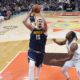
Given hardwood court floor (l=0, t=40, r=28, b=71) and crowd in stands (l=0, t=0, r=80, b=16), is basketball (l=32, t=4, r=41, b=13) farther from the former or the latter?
crowd in stands (l=0, t=0, r=80, b=16)

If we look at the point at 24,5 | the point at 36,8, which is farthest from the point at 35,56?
the point at 24,5

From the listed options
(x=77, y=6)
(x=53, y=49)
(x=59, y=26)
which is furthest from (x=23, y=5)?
(x=53, y=49)

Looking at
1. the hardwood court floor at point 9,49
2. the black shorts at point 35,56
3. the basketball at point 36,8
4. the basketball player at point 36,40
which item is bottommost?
the hardwood court floor at point 9,49

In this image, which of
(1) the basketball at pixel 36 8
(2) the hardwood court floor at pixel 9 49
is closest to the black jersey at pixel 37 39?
(1) the basketball at pixel 36 8

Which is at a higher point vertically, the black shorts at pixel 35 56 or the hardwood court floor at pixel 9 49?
the black shorts at pixel 35 56

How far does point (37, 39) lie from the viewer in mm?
7555

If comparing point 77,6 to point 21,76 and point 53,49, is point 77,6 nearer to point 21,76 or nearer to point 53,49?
point 53,49

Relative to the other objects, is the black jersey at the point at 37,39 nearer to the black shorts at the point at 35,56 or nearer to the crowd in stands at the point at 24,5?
the black shorts at the point at 35,56

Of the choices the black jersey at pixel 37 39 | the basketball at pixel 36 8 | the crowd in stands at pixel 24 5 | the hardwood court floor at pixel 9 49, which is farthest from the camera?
the crowd in stands at pixel 24 5

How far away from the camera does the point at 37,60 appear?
25.7 ft

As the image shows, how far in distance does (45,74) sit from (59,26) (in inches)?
396

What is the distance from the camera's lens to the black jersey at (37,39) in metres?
7.56

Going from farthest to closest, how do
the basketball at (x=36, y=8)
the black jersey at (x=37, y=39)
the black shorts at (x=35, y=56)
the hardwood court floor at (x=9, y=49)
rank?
the hardwood court floor at (x=9, y=49) < the black shorts at (x=35, y=56) < the black jersey at (x=37, y=39) < the basketball at (x=36, y=8)

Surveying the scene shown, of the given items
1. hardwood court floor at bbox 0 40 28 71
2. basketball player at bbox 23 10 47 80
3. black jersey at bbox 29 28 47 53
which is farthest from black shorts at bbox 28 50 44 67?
hardwood court floor at bbox 0 40 28 71
